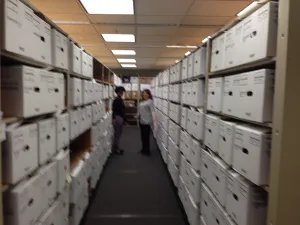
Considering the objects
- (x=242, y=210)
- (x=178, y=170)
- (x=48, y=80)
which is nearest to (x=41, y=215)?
(x=48, y=80)

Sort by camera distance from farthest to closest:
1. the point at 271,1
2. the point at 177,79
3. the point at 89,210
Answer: the point at 177,79 < the point at 89,210 < the point at 271,1

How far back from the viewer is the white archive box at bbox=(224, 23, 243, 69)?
1492 millimetres

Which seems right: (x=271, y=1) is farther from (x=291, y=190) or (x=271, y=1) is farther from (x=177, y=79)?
(x=177, y=79)

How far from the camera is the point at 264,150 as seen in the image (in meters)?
1.18

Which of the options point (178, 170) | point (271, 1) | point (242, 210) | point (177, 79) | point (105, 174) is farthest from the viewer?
point (105, 174)

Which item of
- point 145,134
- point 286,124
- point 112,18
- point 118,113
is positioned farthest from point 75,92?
point 145,134

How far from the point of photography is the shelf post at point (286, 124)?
3.30 feet

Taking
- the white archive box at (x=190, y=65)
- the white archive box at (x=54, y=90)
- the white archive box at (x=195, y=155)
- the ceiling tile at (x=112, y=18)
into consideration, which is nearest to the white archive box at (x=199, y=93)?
the white archive box at (x=190, y=65)

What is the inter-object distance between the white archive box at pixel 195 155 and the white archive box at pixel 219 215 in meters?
0.54

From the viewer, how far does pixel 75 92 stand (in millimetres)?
2422

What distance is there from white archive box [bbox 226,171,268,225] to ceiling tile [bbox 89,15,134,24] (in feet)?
10.4

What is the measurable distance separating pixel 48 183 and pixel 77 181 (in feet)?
2.54

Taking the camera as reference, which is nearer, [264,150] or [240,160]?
[264,150]

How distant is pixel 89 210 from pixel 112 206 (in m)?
0.27
